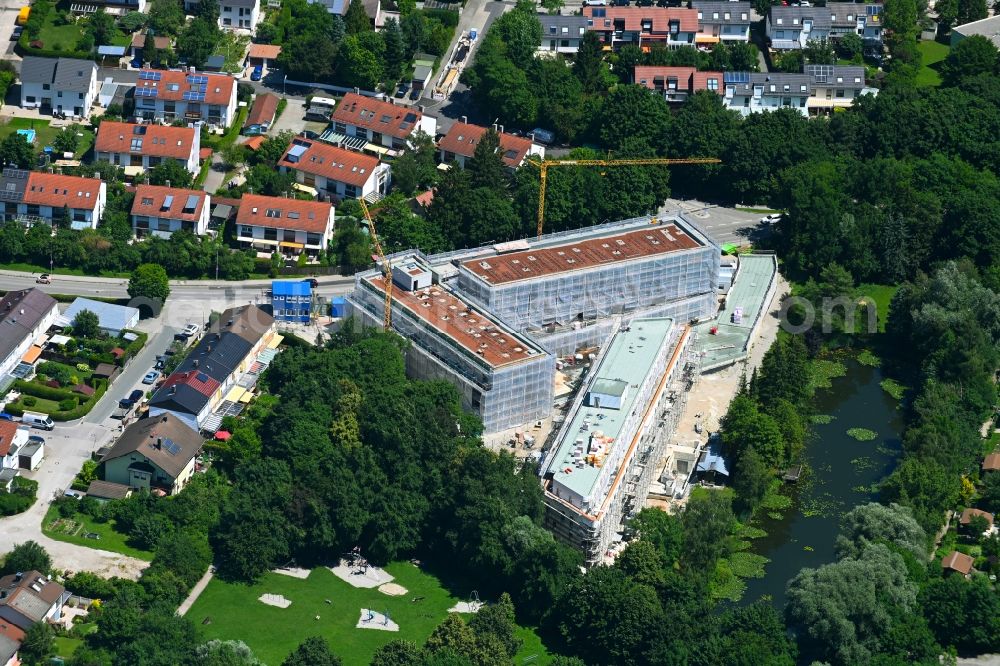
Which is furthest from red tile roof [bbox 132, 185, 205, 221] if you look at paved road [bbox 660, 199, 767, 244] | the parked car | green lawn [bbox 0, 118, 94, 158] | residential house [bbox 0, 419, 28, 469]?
paved road [bbox 660, 199, 767, 244]

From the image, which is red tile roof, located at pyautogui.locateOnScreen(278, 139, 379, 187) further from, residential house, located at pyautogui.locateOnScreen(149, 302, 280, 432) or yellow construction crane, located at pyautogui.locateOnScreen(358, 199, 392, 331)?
residential house, located at pyautogui.locateOnScreen(149, 302, 280, 432)

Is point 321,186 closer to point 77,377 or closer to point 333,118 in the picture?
point 333,118

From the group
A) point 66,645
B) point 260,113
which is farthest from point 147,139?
point 66,645

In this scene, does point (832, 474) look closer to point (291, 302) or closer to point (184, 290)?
point (291, 302)


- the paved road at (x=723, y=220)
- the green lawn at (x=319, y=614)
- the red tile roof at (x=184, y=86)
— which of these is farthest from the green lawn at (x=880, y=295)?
the red tile roof at (x=184, y=86)

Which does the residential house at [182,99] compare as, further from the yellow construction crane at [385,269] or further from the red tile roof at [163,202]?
the yellow construction crane at [385,269]

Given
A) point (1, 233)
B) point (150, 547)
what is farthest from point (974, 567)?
point (1, 233)
